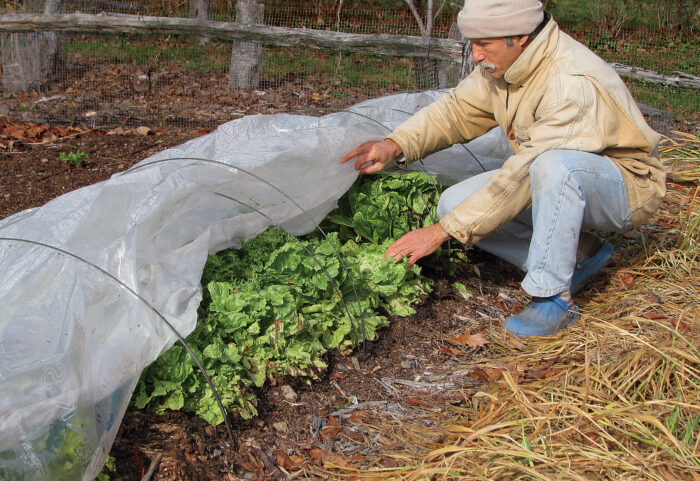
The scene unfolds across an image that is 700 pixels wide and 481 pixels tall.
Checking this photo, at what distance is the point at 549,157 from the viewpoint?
2486 mm

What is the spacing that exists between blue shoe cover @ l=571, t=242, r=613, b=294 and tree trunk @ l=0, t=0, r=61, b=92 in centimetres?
565

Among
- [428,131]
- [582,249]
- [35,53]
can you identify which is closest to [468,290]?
[582,249]

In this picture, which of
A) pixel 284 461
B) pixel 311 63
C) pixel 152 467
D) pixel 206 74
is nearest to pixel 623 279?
pixel 284 461

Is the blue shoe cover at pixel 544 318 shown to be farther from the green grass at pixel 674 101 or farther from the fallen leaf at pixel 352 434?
the green grass at pixel 674 101

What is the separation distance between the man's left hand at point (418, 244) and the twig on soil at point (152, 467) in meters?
1.23

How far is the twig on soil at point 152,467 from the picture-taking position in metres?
1.92

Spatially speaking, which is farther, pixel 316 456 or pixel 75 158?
pixel 75 158

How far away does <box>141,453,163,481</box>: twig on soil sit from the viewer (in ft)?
6.29

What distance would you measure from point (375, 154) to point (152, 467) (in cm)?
161

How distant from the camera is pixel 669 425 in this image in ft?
6.37

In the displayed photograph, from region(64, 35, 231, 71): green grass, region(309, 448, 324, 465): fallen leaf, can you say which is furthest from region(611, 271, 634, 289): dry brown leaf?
region(64, 35, 231, 71): green grass

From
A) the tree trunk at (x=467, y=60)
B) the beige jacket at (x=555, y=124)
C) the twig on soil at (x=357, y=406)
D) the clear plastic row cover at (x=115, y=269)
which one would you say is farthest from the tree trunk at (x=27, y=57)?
the twig on soil at (x=357, y=406)

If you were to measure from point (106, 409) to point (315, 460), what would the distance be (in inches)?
27.1

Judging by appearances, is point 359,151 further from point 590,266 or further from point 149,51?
point 149,51
